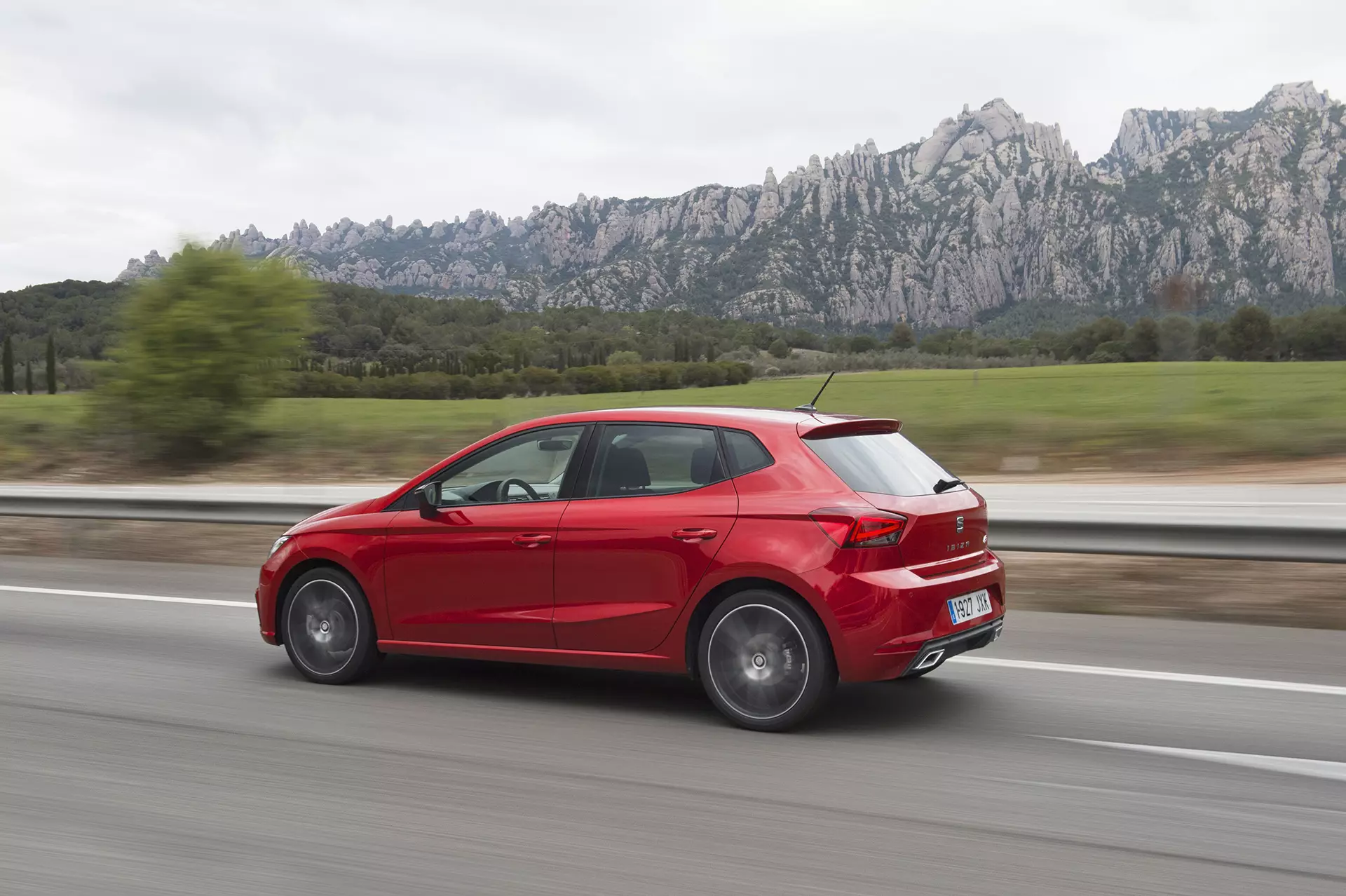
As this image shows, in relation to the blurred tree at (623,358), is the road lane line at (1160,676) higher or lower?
lower

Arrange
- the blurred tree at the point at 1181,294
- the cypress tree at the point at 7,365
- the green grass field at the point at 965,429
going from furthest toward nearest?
the cypress tree at the point at 7,365, the blurred tree at the point at 1181,294, the green grass field at the point at 965,429

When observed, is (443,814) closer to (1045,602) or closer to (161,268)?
(1045,602)

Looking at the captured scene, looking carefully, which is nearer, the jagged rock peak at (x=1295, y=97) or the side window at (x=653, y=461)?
the side window at (x=653, y=461)

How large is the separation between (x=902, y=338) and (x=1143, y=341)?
7152 millimetres

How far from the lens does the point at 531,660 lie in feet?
19.1

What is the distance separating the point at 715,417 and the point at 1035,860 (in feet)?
8.22

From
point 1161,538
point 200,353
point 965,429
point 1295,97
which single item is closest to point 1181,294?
point 965,429

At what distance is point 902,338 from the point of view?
27656mm

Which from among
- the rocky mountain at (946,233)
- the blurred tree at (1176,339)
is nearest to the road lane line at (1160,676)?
the blurred tree at (1176,339)

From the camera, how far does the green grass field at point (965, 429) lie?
62.7ft

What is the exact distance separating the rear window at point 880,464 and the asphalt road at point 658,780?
107 centimetres

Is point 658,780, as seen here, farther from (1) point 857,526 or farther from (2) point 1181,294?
(2) point 1181,294

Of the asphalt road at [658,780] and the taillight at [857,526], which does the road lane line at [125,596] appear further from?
the taillight at [857,526]

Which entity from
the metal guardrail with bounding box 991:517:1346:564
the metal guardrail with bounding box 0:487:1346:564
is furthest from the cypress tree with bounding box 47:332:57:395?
the metal guardrail with bounding box 991:517:1346:564
